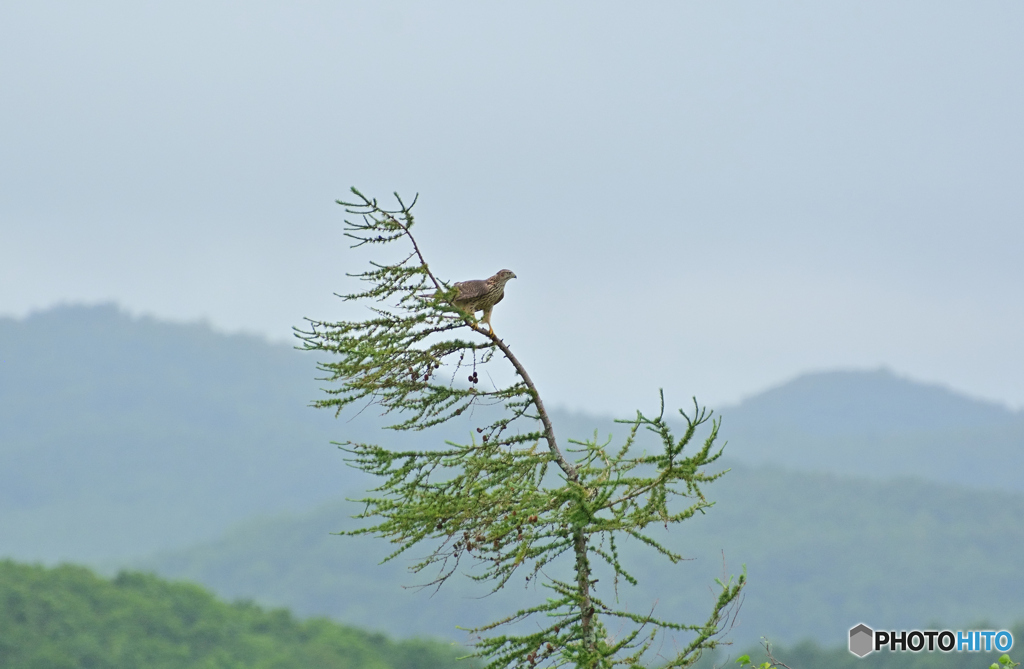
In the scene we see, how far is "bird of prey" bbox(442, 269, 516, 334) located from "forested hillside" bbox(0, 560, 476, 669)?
55.8m

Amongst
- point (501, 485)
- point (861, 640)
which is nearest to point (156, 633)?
point (861, 640)

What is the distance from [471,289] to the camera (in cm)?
852

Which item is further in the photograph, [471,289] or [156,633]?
[156,633]

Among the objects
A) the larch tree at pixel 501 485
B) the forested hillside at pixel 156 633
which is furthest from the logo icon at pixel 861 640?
the forested hillside at pixel 156 633

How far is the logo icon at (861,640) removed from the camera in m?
12.0

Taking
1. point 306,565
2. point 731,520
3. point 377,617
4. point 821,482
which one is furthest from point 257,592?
point 821,482

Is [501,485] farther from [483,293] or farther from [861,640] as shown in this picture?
[861,640]

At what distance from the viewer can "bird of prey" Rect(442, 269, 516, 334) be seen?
8461mm

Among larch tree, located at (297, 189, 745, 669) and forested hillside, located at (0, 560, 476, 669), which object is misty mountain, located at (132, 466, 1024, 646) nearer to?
forested hillside, located at (0, 560, 476, 669)

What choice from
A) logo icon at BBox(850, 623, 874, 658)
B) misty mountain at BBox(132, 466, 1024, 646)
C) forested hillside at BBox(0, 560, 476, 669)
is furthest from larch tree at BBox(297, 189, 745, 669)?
misty mountain at BBox(132, 466, 1024, 646)

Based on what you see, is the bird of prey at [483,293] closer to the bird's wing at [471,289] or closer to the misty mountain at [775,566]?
the bird's wing at [471,289]

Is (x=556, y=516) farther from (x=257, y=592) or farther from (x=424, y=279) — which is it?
(x=257, y=592)

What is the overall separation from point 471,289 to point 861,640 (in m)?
6.74

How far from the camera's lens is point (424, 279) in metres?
8.01
